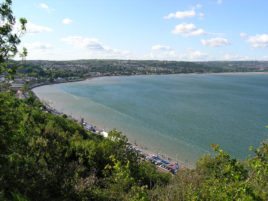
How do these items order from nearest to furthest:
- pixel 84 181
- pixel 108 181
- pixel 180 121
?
pixel 84 181 < pixel 108 181 < pixel 180 121

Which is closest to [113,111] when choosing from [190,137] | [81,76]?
[190,137]

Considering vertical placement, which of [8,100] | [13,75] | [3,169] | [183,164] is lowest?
[183,164]

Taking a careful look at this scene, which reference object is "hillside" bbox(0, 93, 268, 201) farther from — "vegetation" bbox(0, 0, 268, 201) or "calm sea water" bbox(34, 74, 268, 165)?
"calm sea water" bbox(34, 74, 268, 165)

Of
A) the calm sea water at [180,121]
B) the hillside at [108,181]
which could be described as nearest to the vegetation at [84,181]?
the hillside at [108,181]

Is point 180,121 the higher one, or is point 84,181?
point 84,181

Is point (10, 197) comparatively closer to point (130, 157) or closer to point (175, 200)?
point (175, 200)

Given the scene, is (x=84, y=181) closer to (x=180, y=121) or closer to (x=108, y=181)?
(x=108, y=181)

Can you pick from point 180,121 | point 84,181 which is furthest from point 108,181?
point 180,121

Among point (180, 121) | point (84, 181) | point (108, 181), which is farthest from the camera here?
point (180, 121)

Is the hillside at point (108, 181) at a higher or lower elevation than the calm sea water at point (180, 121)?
higher

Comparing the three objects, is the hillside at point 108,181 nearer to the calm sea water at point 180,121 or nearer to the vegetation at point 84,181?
the vegetation at point 84,181

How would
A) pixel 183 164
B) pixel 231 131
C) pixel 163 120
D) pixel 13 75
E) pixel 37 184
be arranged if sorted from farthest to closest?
pixel 163 120 < pixel 231 131 < pixel 183 164 < pixel 37 184 < pixel 13 75
